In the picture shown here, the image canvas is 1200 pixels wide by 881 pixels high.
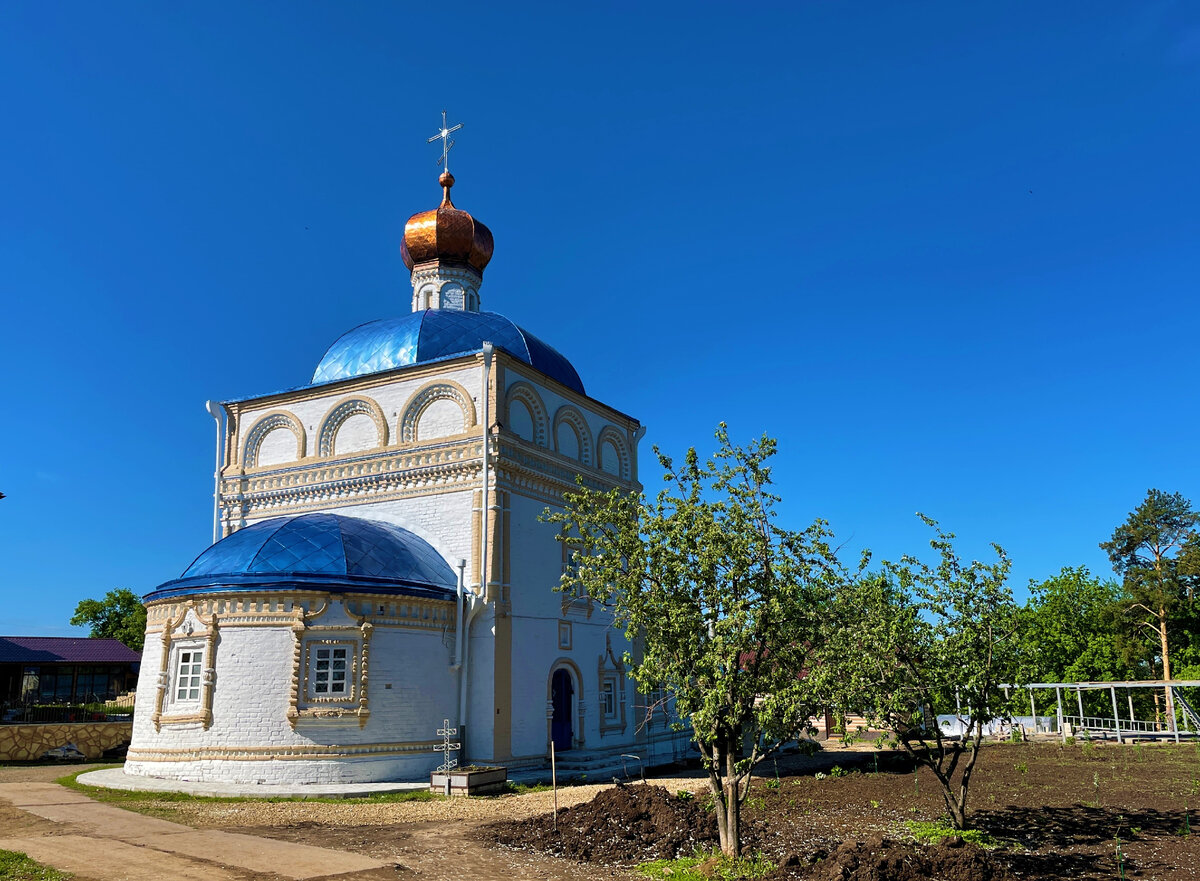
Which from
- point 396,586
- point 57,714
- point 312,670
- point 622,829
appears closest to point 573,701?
point 396,586

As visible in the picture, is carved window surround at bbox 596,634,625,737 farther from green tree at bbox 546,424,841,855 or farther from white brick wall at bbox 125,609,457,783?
green tree at bbox 546,424,841,855

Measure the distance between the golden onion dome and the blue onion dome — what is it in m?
10.1

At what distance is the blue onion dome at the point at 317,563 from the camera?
16.9 metres

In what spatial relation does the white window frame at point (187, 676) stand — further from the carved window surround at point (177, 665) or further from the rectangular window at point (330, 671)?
the rectangular window at point (330, 671)

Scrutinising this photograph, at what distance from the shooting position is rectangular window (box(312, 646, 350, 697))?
16609 mm

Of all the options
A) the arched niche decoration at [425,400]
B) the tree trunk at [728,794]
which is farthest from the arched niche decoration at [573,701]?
the tree trunk at [728,794]

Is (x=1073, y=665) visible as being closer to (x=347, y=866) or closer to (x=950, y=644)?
(x=950, y=644)

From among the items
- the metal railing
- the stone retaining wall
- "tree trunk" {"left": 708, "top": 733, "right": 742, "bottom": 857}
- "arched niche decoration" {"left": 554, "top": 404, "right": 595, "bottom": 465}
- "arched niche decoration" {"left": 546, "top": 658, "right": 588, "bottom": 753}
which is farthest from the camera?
the metal railing

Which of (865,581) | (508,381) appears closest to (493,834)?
(865,581)

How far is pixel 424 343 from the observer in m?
22.0

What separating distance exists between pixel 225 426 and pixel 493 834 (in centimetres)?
1532

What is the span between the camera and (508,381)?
2036 cm

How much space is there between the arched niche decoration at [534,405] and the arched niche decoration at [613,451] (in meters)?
2.65

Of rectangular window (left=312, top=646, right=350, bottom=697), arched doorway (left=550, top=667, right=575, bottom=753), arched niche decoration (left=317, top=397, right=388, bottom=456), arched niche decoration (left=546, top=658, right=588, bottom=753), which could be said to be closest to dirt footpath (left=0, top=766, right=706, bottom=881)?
rectangular window (left=312, top=646, right=350, bottom=697)
